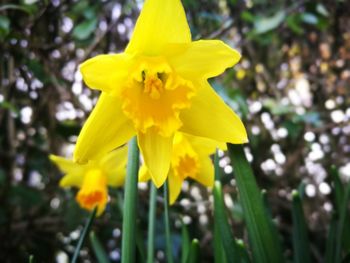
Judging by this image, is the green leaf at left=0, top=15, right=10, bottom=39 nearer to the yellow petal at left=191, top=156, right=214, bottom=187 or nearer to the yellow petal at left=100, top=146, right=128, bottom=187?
the yellow petal at left=100, top=146, right=128, bottom=187

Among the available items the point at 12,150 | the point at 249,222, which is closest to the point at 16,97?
the point at 12,150

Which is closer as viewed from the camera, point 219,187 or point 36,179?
point 219,187

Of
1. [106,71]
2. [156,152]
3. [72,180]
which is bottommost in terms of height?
[72,180]

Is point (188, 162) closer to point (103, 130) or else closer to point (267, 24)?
point (103, 130)

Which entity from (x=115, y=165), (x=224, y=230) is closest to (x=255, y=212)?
(x=224, y=230)

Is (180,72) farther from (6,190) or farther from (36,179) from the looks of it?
(36,179)
